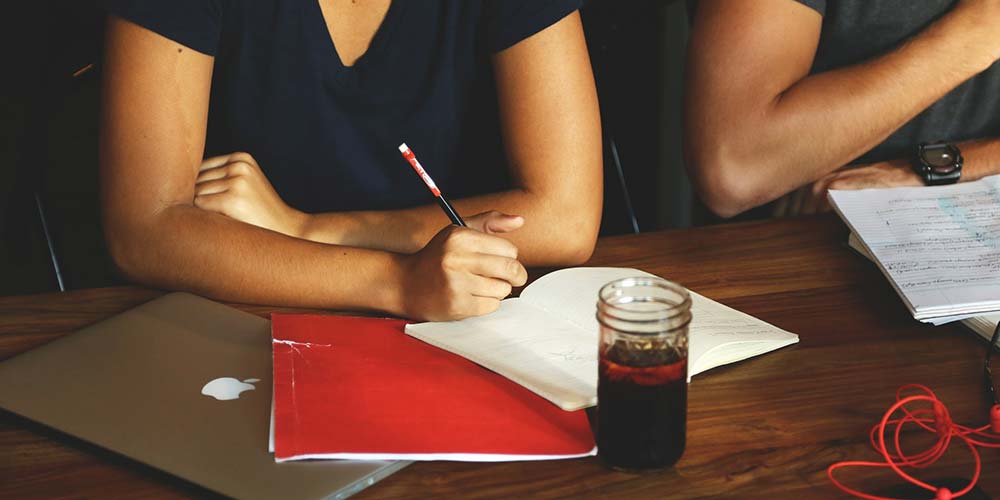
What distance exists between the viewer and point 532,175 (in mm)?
1394

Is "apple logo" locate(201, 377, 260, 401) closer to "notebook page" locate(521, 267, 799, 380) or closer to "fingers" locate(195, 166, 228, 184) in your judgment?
"notebook page" locate(521, 267, 799, 380)

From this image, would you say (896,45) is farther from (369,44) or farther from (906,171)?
(369,44)

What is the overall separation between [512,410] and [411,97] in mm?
732

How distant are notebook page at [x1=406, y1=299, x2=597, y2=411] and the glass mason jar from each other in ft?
0.26

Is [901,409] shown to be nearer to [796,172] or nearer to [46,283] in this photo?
[796,172]

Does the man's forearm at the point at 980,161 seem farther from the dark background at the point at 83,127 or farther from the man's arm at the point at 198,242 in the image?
the dark background at the point at 83,127

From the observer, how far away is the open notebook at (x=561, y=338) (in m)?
0.95

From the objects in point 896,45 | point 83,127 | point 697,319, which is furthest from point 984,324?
point 83,127

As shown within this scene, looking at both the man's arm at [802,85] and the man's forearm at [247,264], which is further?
the man's arm at [802,85]

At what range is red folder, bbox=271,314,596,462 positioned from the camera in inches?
33.3

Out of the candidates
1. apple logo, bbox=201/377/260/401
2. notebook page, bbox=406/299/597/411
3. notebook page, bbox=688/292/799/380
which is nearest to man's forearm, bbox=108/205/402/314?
notebook page, bbox=406/299/597/411

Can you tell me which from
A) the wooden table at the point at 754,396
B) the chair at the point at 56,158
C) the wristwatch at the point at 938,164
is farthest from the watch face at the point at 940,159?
the chair at the point at 56,158

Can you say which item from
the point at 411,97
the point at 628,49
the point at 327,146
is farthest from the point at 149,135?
the point at 628,49

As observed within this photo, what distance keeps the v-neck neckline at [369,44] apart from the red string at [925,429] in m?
0.87
